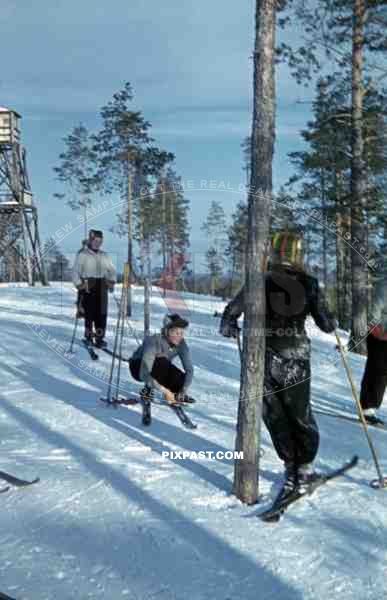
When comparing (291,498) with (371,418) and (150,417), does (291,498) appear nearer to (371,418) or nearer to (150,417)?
(150,417)

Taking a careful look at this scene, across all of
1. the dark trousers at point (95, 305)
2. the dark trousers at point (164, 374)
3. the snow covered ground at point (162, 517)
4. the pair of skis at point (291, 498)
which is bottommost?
the snow covered ground at point (162, 517)

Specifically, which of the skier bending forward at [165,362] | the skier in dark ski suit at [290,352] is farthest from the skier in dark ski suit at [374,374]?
the skier in dark ski suit at [290,352]

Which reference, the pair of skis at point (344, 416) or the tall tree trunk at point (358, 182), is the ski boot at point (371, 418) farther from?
the tall tree trunk at point (358, 182)

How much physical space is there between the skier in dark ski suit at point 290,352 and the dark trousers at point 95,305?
5.95 metres

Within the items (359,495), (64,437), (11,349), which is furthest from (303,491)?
(11,349)

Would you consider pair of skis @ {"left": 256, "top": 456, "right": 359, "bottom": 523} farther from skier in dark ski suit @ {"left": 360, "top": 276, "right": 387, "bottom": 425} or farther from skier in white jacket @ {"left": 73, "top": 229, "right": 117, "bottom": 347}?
skier in white jacket @ {"left": 73, "top": 229, "right": 117, "bottom": 347}

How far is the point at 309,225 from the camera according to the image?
78.5 ft

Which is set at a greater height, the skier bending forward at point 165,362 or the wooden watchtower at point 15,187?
the wooden watchtower at point 15,187

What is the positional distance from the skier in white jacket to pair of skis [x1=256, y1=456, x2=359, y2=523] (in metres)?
6.10

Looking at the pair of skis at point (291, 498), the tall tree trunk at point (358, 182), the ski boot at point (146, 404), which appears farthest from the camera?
the tall tree trunk at point (358, 182)

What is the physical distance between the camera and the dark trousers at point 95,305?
10359 millimetres

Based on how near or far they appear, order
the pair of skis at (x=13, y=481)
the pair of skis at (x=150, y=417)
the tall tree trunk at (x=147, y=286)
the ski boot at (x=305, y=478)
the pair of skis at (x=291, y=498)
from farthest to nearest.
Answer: the tall tree trunk at (x=147, y=286) < the pair of skis at (x=150, y=417) < the pair of skis at (x=13, y=481) < the ski boot at (x=305, y=478) < the pair of skis at (x=291, y=498)

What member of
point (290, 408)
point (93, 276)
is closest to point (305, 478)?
point (290, 408)

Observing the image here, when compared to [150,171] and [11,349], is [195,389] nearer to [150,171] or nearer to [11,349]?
[11,349]
